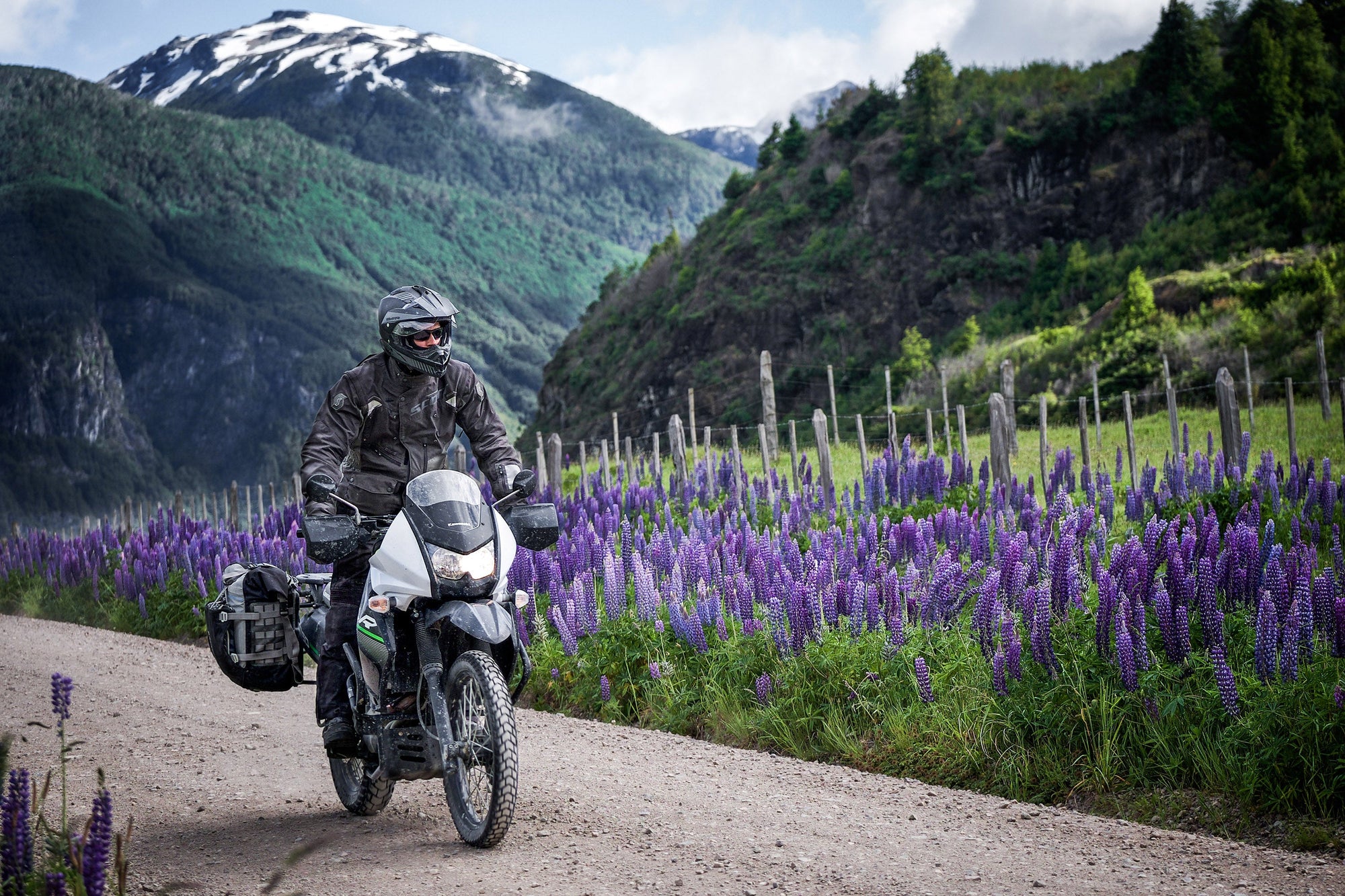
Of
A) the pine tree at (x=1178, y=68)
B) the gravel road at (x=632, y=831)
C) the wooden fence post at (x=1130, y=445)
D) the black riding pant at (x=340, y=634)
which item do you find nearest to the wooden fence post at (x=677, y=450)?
the wooden fence post at (x=1130, y=445)

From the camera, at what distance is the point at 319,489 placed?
4.88m

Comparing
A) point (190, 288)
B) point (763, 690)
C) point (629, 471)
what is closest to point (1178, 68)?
point (629, 471)

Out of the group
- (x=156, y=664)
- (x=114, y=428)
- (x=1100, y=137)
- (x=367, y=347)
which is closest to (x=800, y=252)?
(x=1100, y=137)

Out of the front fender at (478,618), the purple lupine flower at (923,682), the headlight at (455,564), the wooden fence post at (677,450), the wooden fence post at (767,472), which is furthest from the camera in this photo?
the wooden fence post at (677,450)

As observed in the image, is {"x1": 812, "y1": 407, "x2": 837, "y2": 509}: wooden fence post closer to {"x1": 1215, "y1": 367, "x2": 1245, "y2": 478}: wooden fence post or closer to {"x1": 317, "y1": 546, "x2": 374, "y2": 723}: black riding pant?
{"x1": 1215, "y1": 367, "x2": 1245, "y2": 478}: wooden fence post

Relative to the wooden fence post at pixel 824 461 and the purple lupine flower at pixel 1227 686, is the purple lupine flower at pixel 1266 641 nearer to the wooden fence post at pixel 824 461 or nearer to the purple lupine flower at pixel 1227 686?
the purple lupine flower at pixel 1227 686

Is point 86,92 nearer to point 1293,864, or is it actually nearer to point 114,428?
point 114,428

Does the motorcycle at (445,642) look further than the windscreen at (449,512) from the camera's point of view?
No

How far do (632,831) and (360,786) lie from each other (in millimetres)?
1227

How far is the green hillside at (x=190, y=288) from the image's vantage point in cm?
12638

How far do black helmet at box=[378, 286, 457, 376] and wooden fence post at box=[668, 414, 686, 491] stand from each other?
9154 mm

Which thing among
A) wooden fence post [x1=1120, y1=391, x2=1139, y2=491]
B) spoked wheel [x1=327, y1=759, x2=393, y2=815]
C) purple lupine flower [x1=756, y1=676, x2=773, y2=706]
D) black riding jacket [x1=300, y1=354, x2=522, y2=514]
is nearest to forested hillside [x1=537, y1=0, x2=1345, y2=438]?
wooden fence post [x1=1120, y1=391, x2=1139, y2=491]

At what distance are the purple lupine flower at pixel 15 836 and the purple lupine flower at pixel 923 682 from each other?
4020 millimetres

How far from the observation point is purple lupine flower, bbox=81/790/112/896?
274 cm
